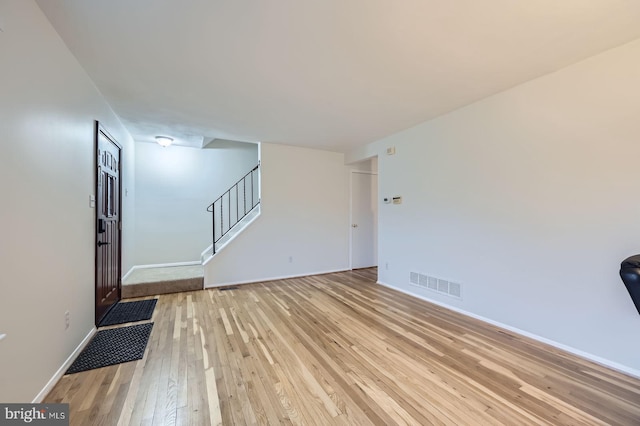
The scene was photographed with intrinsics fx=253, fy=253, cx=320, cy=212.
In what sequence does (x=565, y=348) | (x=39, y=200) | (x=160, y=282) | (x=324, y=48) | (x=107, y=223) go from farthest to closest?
1. (x=160, y=282)
2. (x=107, y=223)
3. (x=565, y=348)
4. (x=324, y=48)
5. (x=39, y=200)

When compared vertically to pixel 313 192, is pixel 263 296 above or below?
below

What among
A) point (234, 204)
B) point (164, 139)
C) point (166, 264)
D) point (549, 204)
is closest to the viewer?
Answer: point (549, 204)

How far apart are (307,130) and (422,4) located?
8.67ft

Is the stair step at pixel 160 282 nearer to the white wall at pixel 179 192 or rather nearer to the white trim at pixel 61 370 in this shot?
the white wall at pixel 179 192

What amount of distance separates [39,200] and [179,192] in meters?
3.86

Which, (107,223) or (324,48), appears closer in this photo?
(324,48)

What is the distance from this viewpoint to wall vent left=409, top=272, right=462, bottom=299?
10.8ft

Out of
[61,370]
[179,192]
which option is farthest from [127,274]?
[61,370]

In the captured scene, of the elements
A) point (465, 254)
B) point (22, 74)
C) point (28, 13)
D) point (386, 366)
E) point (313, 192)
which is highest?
point (28, 13)

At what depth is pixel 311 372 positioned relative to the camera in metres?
2.03

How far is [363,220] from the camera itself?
5883mm

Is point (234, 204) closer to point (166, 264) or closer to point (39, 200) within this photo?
point (166, 264)

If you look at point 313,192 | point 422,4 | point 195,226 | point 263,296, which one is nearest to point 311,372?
point 263,296

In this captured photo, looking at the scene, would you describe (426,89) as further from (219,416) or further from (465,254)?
(219,416)
